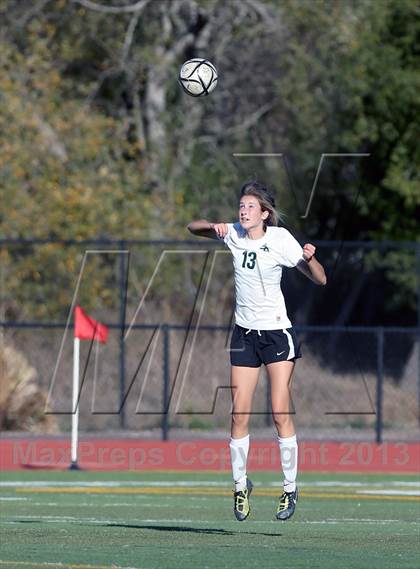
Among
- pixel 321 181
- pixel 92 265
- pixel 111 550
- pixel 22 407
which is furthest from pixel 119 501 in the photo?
pixel 321 181

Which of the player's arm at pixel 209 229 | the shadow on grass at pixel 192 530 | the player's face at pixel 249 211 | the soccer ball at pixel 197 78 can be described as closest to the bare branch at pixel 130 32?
the soccer ball at pixel 197 78

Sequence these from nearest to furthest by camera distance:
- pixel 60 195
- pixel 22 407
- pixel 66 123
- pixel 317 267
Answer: pixel 317 267 → pixel 22 407 → pixel 60 195 → pixel 66 123

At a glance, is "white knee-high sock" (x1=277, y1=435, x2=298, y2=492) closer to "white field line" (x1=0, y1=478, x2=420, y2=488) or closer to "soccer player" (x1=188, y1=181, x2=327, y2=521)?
"soccer player" (x1=188, y1=181, x2=327, y2=521)

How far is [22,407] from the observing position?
2133 cm

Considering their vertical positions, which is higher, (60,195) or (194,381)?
(60,195)

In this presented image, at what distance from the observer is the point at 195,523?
34.6ft

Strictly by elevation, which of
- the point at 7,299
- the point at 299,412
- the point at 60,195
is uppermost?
the point at 60,195

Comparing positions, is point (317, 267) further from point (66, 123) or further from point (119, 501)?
point (66, 123)

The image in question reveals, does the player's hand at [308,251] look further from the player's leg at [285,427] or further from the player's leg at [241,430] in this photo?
the player's leg at [241,430]

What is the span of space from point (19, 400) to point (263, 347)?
41.4ft

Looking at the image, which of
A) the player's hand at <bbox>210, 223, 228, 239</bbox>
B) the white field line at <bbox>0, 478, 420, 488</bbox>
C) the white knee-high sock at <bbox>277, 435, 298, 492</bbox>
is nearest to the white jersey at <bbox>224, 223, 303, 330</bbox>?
the player's hand at <bbox>210, 223, 228, 239</bbox>

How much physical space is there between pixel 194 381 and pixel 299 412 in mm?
2025

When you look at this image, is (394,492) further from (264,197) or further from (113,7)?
(113,7)

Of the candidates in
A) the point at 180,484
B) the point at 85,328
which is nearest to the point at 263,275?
the point at 180,484
